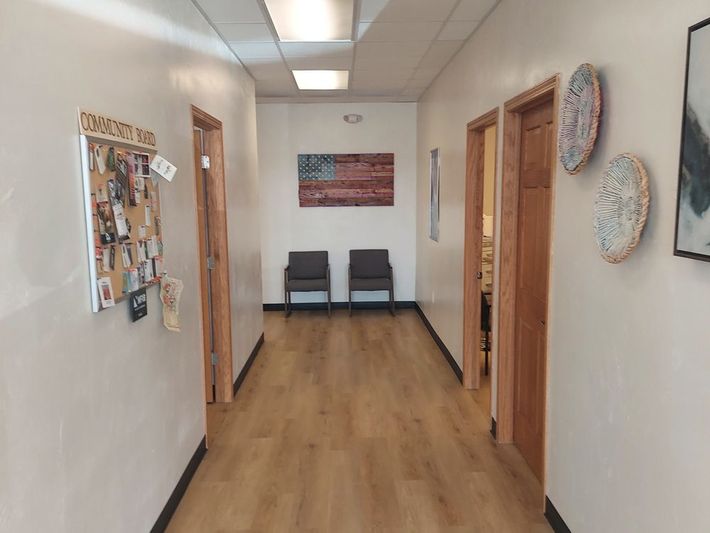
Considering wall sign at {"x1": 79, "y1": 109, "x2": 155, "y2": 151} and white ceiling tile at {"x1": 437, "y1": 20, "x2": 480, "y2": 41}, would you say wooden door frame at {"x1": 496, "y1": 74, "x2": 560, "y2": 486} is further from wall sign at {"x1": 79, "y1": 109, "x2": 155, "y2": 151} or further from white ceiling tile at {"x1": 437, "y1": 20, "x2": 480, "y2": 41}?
wall sign at {"x1": 79, "y1": 109, "x2": 155, "y2": 151}

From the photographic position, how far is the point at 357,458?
321 cm

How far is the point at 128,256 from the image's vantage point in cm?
210

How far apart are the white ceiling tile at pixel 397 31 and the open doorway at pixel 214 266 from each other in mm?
1214

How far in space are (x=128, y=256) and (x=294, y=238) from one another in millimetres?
4912

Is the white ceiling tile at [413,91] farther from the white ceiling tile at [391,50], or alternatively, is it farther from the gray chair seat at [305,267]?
the gray chair seat at [305,267]

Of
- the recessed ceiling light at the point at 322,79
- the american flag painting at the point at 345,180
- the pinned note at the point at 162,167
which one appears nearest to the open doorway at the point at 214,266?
the pinned note at the point at 162,167

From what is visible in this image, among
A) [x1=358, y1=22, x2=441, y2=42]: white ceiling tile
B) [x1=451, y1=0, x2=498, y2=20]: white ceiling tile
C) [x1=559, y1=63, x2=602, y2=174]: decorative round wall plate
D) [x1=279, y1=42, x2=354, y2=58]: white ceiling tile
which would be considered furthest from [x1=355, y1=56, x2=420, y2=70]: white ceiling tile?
[x1=559, y1=63, x2=602, y2=174]: decorative round wall plate

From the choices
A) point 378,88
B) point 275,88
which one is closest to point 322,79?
point 275,88

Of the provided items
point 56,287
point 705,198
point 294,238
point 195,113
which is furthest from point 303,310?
point 705,198

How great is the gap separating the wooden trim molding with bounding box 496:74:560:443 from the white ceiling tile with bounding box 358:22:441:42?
99 centimetres

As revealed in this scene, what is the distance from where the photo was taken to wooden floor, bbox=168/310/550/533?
262 cm

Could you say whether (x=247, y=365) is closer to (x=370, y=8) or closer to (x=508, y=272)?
(x=508, y=272)

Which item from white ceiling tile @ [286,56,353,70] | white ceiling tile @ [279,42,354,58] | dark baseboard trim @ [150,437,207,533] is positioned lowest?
dark baseboard trim @ [150,437,207,533]

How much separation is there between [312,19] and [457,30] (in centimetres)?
101
